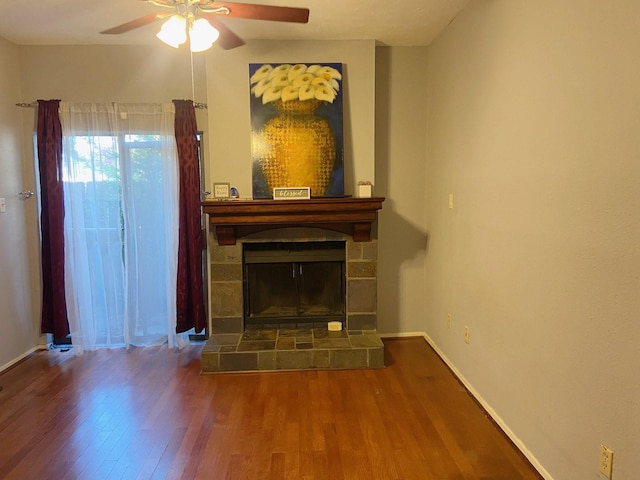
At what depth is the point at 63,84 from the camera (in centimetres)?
347

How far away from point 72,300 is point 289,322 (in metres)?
1.90

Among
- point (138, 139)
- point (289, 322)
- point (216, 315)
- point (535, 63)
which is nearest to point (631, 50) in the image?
point (535, 63)

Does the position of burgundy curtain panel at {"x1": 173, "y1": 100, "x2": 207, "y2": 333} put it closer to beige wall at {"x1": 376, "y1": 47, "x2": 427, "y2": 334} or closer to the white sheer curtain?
the white sheer curtain

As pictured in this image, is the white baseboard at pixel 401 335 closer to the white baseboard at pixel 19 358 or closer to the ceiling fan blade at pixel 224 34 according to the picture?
the ceiling fan blade at pixel 224 34

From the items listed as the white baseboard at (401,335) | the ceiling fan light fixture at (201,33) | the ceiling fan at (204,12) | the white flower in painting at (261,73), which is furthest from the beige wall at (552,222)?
the ceiling fan light fixture at (201,33)

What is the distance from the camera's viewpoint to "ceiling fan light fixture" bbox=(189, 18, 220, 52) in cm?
199

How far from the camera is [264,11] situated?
2.04 metres

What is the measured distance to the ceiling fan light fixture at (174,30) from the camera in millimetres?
1996

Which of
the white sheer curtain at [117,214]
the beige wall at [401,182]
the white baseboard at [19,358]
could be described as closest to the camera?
the white baseboard at [19,358]

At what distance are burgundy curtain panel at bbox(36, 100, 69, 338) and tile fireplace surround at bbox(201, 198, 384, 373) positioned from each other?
51.8 inches

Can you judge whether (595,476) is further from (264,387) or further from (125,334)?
(125,334)

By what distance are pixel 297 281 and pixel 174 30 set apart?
7.06 ft

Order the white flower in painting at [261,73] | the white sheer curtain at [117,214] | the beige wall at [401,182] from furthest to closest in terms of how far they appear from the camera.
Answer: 1. the beige wall at [401,182]
2. the white sheer curtain at [117,214]
3. the white flower in painting at [261,73]

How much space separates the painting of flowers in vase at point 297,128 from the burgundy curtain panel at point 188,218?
0.54m
